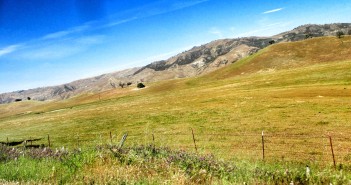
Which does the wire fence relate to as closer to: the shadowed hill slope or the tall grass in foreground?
the tall grass in foreground

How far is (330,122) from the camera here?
35.4m

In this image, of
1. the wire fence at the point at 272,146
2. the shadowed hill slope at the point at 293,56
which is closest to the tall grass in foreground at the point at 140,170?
the wire fence at the point at 272,146

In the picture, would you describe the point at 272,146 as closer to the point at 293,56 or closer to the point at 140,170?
the point at 140,170

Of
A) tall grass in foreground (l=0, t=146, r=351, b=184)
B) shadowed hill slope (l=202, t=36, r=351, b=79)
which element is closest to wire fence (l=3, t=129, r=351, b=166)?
tall grass in foreground (l=0, t=146, r=351, b=184)

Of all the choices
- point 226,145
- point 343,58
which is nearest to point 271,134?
point 226,145

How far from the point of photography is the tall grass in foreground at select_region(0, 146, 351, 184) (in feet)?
33.2

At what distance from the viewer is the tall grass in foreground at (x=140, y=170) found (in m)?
10.1

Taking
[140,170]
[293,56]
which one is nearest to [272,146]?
[140,170]

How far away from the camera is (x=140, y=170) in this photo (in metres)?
11.1

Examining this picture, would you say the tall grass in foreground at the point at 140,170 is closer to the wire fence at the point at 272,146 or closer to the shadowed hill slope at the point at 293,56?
the wire fence at the point at 272,146

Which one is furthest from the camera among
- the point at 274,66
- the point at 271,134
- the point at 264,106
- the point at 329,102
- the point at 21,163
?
the point at 274,66

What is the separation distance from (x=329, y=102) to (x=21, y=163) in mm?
44938

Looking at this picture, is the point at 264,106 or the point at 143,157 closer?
the point at 143,157

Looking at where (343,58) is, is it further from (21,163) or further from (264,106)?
(21,163)
